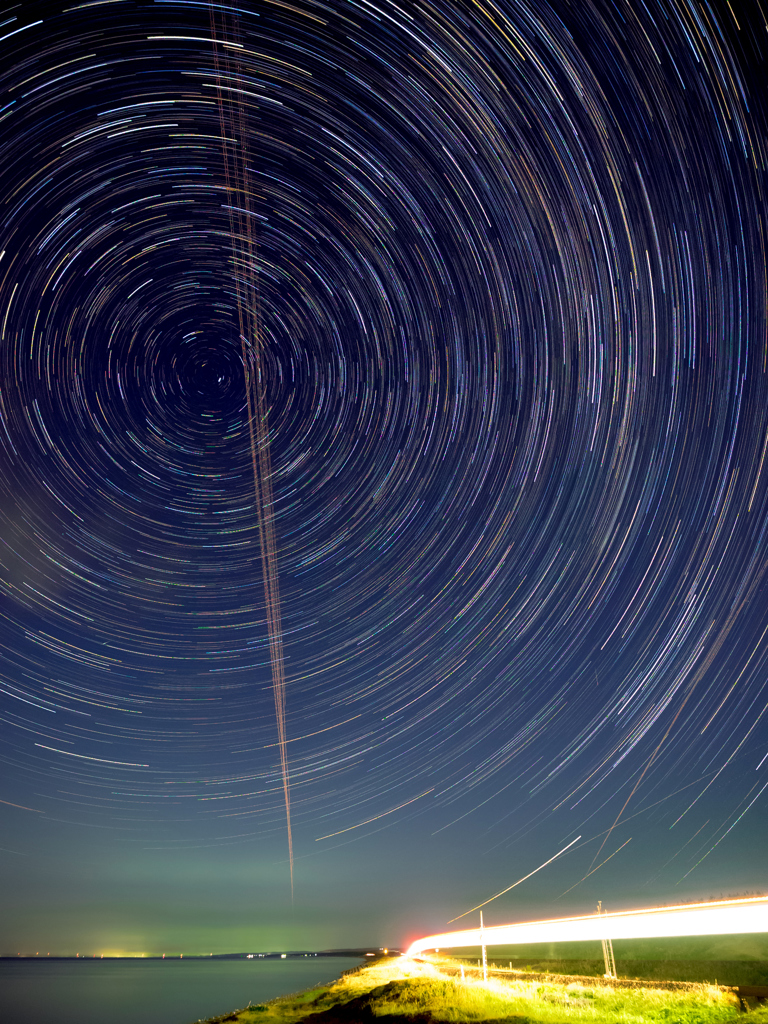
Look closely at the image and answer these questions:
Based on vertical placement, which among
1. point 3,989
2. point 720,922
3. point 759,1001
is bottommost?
point 3,989

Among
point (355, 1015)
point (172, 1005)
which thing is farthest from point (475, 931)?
point (172, 1005)

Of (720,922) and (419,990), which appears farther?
(419,990)

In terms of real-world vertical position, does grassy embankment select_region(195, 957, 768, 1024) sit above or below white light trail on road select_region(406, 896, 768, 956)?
below

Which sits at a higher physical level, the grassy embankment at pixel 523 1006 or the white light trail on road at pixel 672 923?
the white light trail on road at pixel 672 923

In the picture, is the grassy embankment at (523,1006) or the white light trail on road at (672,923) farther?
the white light trail on road at (672,923)

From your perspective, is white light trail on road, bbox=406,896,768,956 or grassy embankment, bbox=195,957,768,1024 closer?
grassy embankment, bbox=195,957,768,1024

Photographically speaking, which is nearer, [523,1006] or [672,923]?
[523,1006]

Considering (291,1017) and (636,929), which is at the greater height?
(636,929)

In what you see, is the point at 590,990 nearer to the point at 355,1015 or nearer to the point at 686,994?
the point at 686,994
